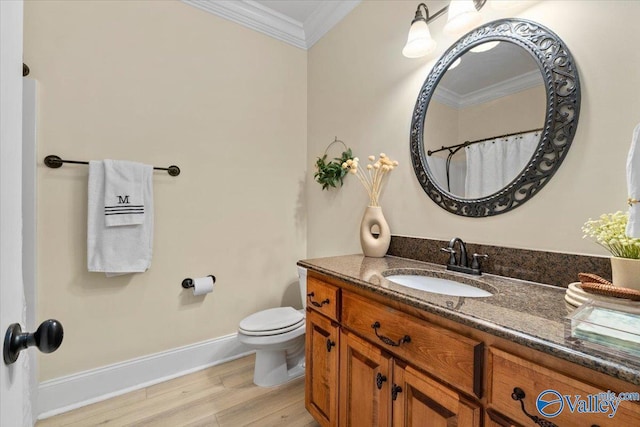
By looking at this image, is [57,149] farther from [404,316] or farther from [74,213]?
[404,316]

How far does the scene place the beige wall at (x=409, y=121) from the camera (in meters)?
0.96

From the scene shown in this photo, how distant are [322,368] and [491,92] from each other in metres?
1.53

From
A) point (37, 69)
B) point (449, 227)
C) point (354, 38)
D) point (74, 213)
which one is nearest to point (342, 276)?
point (449, 227)

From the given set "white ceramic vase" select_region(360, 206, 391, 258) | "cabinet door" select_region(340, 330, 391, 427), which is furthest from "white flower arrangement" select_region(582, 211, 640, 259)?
"white ceramic vase" select_region(360, 206, 391, 258)

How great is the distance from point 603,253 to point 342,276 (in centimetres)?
93

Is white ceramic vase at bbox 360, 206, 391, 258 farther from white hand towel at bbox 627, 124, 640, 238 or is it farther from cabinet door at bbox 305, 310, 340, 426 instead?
white hand towel at bbox 627, 124, 640, 238

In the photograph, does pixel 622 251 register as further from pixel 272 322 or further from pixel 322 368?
pixel 272 322

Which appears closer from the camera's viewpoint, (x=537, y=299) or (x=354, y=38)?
(x=537, y=299)

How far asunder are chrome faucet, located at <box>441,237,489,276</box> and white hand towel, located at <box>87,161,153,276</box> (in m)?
1.81

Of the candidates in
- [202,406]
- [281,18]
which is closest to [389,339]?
[202,406]

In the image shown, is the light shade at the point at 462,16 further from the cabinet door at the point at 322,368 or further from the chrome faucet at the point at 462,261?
the cabinet door at the point at 322,368

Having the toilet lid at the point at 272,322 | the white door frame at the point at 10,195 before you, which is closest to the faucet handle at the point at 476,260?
the toilet lid at the point at 272,322

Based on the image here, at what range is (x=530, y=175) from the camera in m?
1.13

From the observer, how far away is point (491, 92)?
130 centimetres
